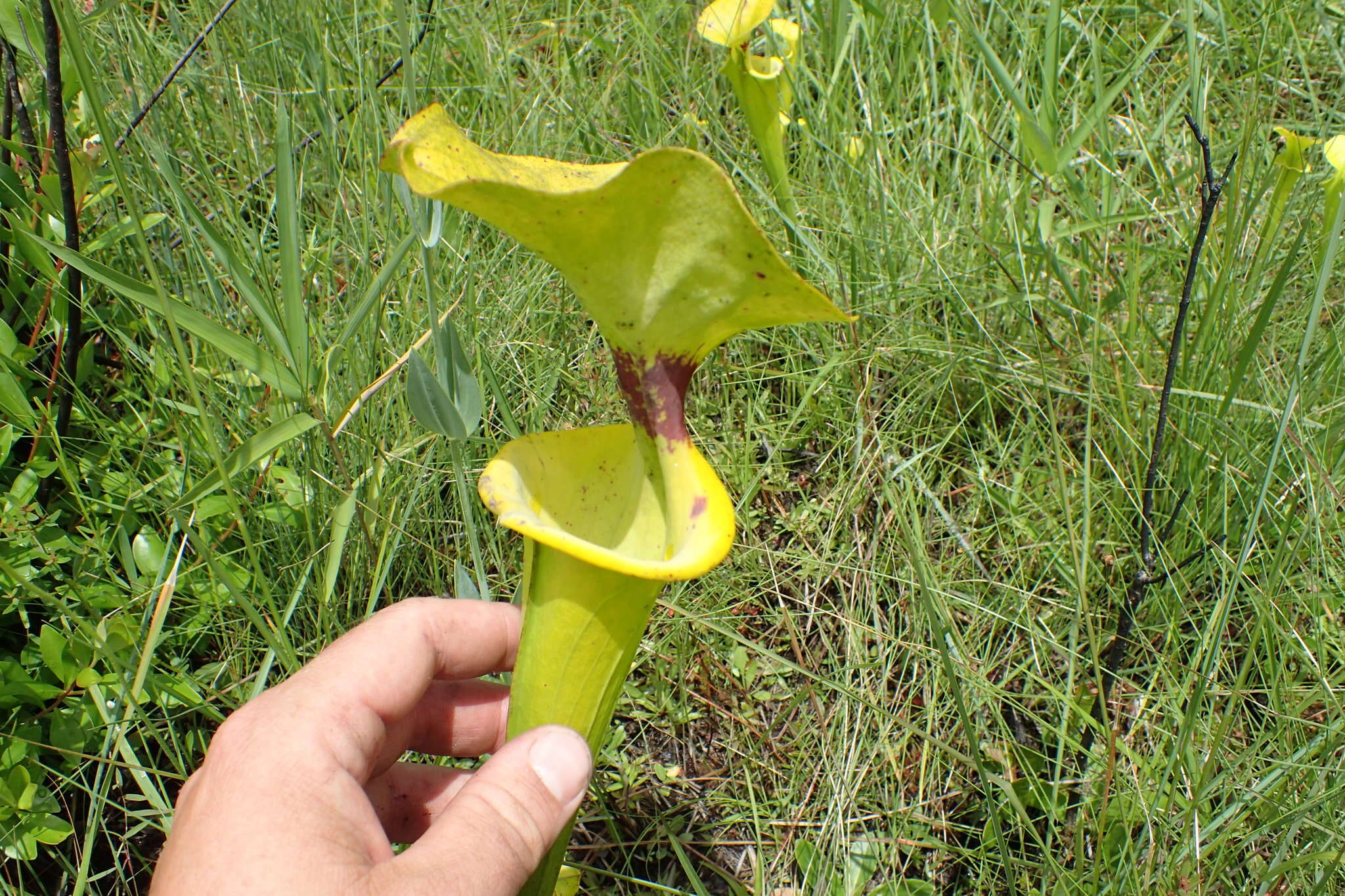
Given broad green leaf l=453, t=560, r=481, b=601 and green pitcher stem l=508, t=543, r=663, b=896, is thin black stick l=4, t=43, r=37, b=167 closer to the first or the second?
broad green leaf l=453, t=560, r=481, b=601

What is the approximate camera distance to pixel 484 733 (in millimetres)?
1393

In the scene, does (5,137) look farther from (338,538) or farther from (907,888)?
(907,888)

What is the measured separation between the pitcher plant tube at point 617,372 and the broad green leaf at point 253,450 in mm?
372

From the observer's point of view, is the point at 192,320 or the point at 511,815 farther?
the point at 192,320

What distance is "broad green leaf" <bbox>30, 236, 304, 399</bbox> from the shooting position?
1.04 metres

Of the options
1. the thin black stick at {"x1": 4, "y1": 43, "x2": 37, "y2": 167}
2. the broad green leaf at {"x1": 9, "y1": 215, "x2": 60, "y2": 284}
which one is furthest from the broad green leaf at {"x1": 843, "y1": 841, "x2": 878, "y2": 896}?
the thin black stick at {"x1": 4, "y1": 43, "x2": 37, "y2": 167}

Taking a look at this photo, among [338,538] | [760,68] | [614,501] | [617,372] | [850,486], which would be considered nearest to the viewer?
[617,372]

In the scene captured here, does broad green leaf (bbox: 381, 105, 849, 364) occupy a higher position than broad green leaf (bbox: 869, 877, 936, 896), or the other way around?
broad green leaf (bbox: 381, 105, 849, 364)

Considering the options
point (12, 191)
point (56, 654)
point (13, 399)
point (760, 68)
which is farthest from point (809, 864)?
point (12, 191)

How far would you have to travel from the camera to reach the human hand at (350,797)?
0.85 m

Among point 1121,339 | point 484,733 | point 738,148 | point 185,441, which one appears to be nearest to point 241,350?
point 185,441

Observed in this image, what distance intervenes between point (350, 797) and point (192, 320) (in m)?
0.61

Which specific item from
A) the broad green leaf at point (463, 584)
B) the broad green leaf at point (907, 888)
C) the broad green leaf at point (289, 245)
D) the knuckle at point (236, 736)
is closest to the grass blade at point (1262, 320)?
the broad green leaf at point (907, 888)

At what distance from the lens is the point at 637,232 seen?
0.74m
